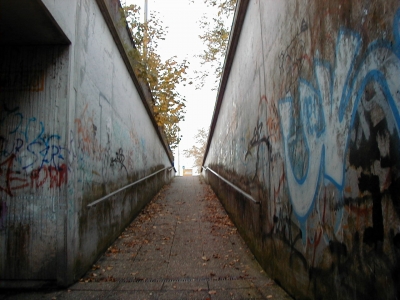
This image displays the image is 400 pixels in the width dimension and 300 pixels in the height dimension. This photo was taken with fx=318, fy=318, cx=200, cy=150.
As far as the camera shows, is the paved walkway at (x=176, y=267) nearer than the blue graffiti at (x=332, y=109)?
No

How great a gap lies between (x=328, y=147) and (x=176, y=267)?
338 cm

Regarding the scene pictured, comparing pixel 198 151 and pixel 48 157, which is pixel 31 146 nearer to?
pixel 48 157

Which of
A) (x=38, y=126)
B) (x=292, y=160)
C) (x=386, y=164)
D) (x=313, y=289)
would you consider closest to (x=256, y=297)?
(x=313, y=289)

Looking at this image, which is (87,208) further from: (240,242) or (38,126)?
(240,242)

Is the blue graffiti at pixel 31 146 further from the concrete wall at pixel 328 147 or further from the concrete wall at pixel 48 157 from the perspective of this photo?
the concrete wall at pixel 328 147

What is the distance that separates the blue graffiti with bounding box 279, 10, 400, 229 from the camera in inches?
77.1

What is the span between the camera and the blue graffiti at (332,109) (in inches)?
77.1

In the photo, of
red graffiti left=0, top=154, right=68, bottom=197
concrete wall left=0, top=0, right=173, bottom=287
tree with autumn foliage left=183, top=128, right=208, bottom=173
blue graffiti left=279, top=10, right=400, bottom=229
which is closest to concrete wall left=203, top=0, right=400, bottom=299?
blue graffiti left=279, top=10, right=400, bottom=229

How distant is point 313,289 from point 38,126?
3937 mm

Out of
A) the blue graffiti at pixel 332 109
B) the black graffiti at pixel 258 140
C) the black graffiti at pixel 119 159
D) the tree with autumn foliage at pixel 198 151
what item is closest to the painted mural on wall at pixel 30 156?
the black graffiti at pixel 119 159

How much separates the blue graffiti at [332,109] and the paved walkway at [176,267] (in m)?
1.55

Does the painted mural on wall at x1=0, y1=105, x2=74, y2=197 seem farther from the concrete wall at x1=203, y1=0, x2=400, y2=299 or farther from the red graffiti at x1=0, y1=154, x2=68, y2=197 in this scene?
the concrete wall at x1=203, y1=0, x2=400, y2=299

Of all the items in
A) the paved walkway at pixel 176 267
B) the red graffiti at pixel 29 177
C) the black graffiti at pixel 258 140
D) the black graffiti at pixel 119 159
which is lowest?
the paved walkway at pixel 176 267

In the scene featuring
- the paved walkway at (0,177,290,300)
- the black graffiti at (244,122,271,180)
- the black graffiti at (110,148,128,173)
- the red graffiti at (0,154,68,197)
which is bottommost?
the paved walkway at (0,177,290,300)
